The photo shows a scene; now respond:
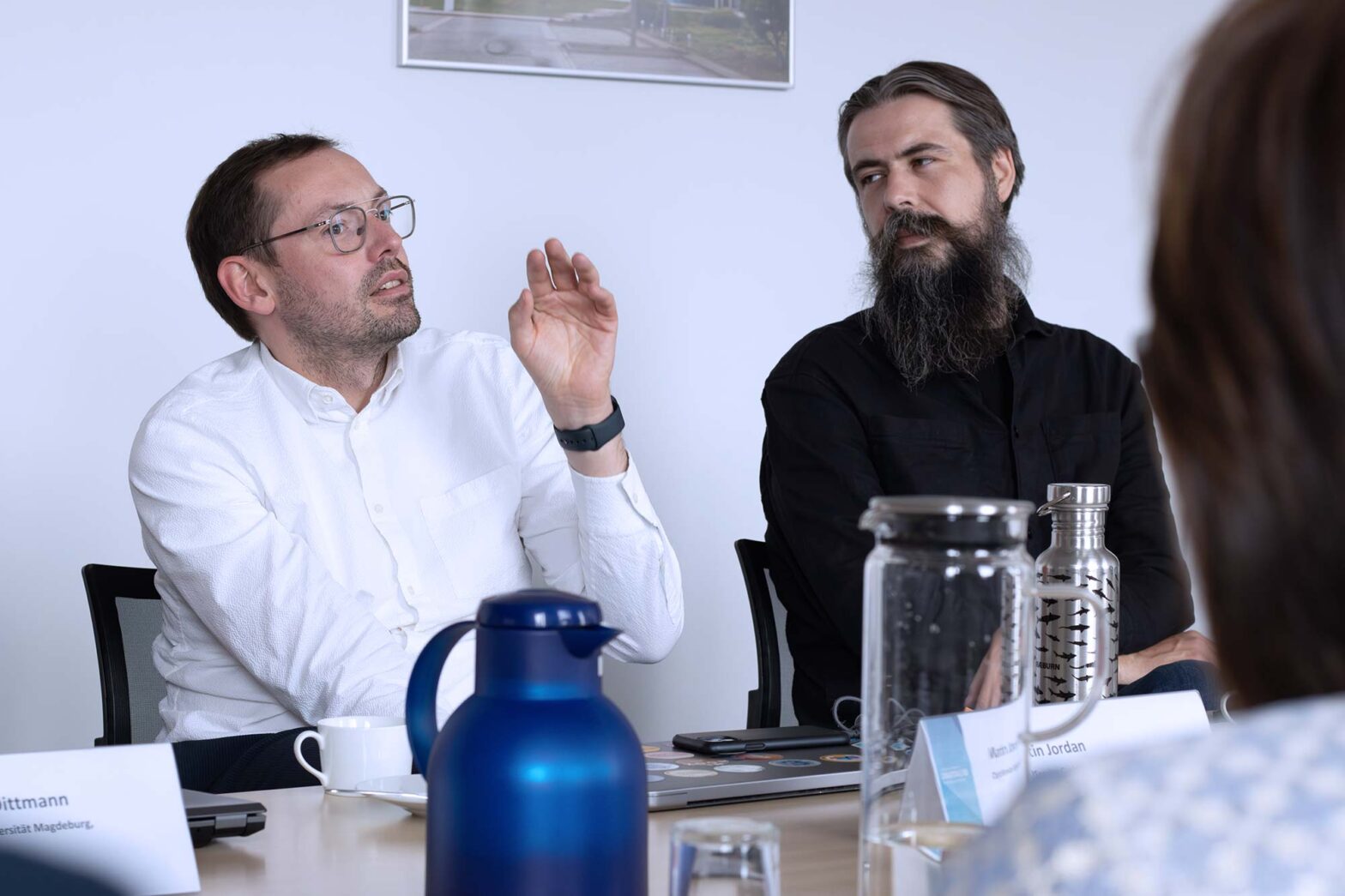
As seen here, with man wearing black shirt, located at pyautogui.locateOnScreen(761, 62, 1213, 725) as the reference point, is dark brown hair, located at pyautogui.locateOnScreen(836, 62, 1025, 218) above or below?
above

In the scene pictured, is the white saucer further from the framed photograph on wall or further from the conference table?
the framed photograph on wall

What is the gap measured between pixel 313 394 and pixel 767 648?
2.70ft

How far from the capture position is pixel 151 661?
2074 millimetres

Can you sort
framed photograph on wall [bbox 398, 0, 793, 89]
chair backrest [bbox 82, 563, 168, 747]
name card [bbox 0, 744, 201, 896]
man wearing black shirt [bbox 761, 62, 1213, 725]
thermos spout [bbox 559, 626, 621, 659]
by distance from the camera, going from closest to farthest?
thermos spout [bbox 559, 626, 621, 659] < name card [bbox 0, 744, 201, 896] < chair backrest [bbox 82, 563, 168, 747] < man wearing black shirt [bbox 761, 62, 1213, 725] < framed photograph on wall [bbox 398, 0, 793, 89]

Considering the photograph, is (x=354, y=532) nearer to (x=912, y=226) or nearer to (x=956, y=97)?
(x=912, y=226)

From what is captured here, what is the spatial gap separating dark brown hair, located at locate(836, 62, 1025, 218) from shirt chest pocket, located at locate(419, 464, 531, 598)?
0.93 m

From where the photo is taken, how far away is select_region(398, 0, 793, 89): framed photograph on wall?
2.81m

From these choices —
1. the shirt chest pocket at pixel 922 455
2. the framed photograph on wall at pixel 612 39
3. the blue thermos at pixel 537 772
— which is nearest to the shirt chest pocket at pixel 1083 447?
the shirt chest pocket at pixel 922 455

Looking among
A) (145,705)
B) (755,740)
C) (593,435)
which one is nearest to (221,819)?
(755,740)

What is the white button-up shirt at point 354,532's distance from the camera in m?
1.96

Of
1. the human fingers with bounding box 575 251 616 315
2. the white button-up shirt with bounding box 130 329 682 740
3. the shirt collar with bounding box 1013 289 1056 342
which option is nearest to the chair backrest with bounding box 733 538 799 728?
the white button-up shirt with bounding box 130 329 682 740

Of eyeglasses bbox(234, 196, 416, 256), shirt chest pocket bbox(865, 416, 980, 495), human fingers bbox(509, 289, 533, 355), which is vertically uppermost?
eyeglasses bbox(234, 196, 416, 256)

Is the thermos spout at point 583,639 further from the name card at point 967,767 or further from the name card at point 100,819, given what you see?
the name card at point 100,819

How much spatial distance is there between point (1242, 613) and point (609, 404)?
158 centimetres
